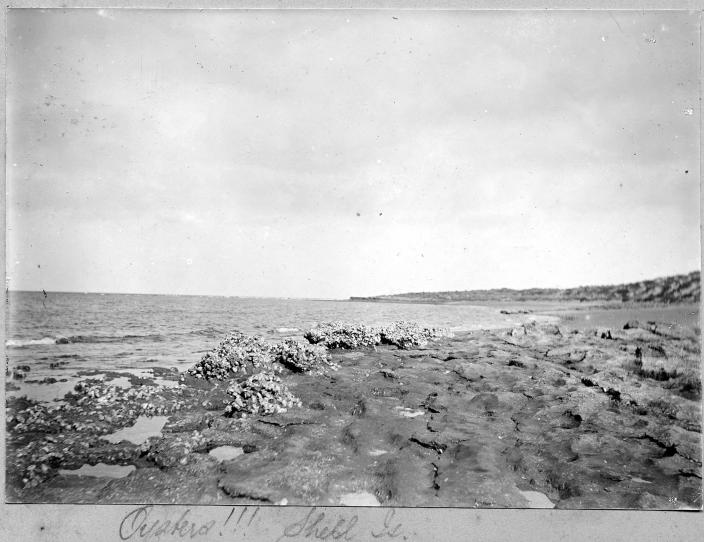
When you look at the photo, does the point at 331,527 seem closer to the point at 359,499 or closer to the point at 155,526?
the point at 359,499

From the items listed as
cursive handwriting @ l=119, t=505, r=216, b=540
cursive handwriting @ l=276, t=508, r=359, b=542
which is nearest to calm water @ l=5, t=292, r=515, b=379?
cursive handwriting @ l=119, t=505, r=216, b=540

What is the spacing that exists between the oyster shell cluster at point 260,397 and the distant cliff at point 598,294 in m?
1.36

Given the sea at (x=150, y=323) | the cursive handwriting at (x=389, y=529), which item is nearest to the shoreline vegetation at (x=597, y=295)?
the sea at (x=150, y=323)

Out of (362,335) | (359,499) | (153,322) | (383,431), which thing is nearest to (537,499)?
(383,431)

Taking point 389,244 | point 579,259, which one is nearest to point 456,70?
point 389,244

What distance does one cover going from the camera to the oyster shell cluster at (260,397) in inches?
162

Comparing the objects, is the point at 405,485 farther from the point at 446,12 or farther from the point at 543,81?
the point at 446,12

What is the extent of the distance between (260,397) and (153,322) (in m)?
1.92

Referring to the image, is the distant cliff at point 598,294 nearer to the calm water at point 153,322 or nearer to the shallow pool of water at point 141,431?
the calm water at point 153,322

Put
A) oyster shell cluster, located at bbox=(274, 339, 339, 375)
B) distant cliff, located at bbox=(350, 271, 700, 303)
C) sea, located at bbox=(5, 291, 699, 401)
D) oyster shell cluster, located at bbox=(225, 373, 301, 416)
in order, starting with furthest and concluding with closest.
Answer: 1. oyster shell cluster, located at bbox=(274, 339, 339, 375)
2. distant cliff, located at bbox=(350, 271, 700, 303)
3. sea, located at bbox=(5, 291, 699, 401)
4. oyster shell cluster, located at bbox=(225, 373, 301, 416)

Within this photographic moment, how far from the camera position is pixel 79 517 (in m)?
3.87

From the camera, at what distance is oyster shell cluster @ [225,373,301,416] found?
162 inches

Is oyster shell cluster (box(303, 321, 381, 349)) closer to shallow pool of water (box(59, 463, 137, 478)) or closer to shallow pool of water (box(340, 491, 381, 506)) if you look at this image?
shallow pool of water (box(340, 491, 381, 506))
